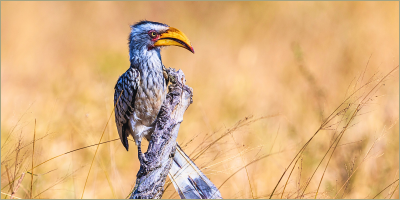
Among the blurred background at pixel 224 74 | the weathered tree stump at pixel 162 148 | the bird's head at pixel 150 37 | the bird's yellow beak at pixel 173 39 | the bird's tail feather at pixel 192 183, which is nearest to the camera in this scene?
the weathered tree stump at pixel 162 148

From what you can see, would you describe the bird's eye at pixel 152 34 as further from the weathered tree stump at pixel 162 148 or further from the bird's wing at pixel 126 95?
the weathered tree stump at pixel 162 148

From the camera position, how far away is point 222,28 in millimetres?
9062

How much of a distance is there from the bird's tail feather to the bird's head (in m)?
1.04

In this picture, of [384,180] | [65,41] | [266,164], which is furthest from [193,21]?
[384,180]

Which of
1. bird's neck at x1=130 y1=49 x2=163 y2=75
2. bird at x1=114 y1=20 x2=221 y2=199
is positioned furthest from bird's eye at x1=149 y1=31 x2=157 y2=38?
bird's neck at x1=130 y1=49 x2=163 y2=75

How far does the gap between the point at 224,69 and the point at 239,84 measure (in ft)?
2.57

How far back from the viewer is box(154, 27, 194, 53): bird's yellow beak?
3.01 m

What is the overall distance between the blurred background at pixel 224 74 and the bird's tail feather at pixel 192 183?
2.27m

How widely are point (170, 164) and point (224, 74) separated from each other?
5.41 metres

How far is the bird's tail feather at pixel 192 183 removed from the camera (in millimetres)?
2447

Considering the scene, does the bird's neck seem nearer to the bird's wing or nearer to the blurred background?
the bird's wing

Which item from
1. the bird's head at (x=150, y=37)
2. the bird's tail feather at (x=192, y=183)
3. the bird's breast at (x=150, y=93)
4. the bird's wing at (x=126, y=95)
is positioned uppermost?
the bird's head at (x=150, y=37)

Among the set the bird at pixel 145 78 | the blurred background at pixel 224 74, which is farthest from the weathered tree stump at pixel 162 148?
the blurred background at pixel 224 74

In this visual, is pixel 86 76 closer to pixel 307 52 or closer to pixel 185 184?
pixel 307 52
